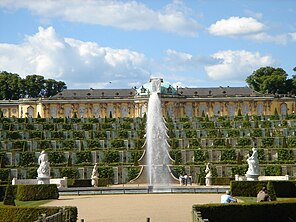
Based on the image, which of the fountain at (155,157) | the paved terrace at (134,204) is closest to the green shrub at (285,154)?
the fountain at (155,157)

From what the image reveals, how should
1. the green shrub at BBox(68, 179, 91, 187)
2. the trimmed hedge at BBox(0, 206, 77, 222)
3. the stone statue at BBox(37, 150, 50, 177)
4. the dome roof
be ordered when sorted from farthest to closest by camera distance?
the dome roof
the green shrub at BBox(68, 179, 91, 187)
the stone statue at BBox(37, 150, 50, 177)
the trimmed hedge at BBox(0, 206, 77, 222)

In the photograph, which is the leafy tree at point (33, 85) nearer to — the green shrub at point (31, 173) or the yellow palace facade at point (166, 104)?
the yellow palace facade at point (166, 104)

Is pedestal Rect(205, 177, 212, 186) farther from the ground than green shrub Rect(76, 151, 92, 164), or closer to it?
closer to it

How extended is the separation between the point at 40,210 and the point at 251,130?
41.4 metres

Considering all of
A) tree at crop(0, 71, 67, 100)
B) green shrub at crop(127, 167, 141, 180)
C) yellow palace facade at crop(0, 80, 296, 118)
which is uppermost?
tree at crop(0, 71, 67, 100)

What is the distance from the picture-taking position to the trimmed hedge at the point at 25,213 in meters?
19.4

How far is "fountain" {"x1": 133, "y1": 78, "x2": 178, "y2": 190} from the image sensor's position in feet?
153

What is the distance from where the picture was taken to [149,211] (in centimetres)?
2327

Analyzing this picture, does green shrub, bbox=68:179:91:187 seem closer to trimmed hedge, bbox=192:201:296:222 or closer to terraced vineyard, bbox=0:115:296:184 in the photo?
terraced vineyard, bbox=0:115:296:184

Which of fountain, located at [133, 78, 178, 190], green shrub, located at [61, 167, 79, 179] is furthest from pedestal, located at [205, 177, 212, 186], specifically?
green shrub, located at [61, 167, 79, 179]

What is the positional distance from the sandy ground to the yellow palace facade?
66.4 meters

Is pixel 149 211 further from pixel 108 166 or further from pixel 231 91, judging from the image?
pixel 231 91

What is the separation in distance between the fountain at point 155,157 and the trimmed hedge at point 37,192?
8893 mm

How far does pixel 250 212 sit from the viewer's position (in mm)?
20875
